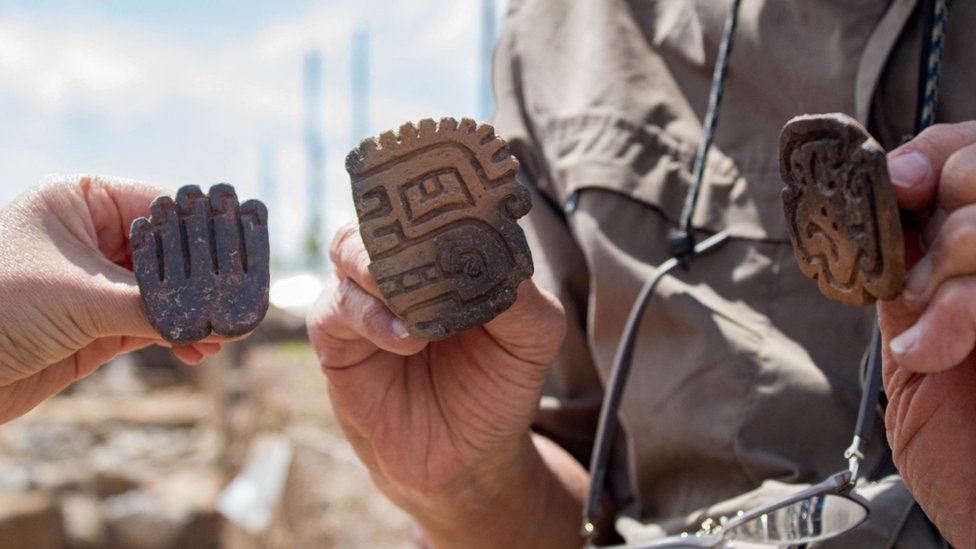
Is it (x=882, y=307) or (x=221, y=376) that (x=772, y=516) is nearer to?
(x=882, y=307)

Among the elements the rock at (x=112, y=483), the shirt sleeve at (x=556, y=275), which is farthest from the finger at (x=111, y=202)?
the rock at (x=112, y=483)

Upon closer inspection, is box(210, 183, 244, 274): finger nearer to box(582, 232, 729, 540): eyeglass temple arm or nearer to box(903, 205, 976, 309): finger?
box(582, 232, 729, 540): eyeglass temple arm

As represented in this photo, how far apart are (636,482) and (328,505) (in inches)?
172

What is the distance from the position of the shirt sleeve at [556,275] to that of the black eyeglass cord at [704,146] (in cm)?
24

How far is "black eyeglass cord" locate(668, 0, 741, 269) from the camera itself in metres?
1.59

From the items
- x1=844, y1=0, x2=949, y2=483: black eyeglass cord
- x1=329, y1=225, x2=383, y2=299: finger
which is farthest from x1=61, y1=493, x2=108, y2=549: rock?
x1=844, y1=0, x2=949, y2=483: black eyeglass cord

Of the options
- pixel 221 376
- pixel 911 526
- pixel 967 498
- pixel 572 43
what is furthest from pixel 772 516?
pixel 221 376

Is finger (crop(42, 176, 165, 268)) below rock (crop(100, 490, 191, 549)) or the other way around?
the other way around

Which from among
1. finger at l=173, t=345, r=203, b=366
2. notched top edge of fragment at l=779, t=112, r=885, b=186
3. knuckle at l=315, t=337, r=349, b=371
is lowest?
knuckle at l=315, t=337, r=349, b=371

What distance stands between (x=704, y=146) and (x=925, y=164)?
0.65 metres

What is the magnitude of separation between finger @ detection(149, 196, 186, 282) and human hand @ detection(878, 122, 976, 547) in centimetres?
94

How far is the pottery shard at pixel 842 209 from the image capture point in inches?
39.6

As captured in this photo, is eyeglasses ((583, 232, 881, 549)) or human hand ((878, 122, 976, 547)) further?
eyeglasses ((583, 232, 881, 549))

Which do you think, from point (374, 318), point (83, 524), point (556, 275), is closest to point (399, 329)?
point (374, 318)
